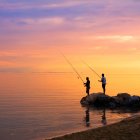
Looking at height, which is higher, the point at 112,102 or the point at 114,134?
the point at 112,102

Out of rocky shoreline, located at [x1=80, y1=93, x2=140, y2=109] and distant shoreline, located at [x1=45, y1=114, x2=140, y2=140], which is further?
rocky shoreline, located at [x1=80, y1=93, x2=140, y2=109]

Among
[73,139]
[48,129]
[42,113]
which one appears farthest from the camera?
[42,113]

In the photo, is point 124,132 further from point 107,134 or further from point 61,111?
point 61,111

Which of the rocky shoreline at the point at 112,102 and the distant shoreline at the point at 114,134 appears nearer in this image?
the distant shoreline at the point at 114,134

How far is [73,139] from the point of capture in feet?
53.6

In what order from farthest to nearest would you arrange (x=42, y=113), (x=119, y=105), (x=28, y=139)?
1. (x=119, y=105)
2. (x=42, y=113)
3. (x=28, y=139)

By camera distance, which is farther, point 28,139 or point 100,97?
point 100,97

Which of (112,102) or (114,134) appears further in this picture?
(112,102)

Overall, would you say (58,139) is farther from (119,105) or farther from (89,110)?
(119,105)

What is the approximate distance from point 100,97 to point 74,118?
904 cm

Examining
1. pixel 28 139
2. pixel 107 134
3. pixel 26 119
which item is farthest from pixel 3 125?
pixel 107 134

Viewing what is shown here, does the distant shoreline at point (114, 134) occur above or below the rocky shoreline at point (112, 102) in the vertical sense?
below

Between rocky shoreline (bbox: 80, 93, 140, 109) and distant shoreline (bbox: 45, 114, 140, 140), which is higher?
rocky shoreline (bbox: 80, 93, 140, 109)

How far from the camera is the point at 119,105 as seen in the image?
35.8 meters
